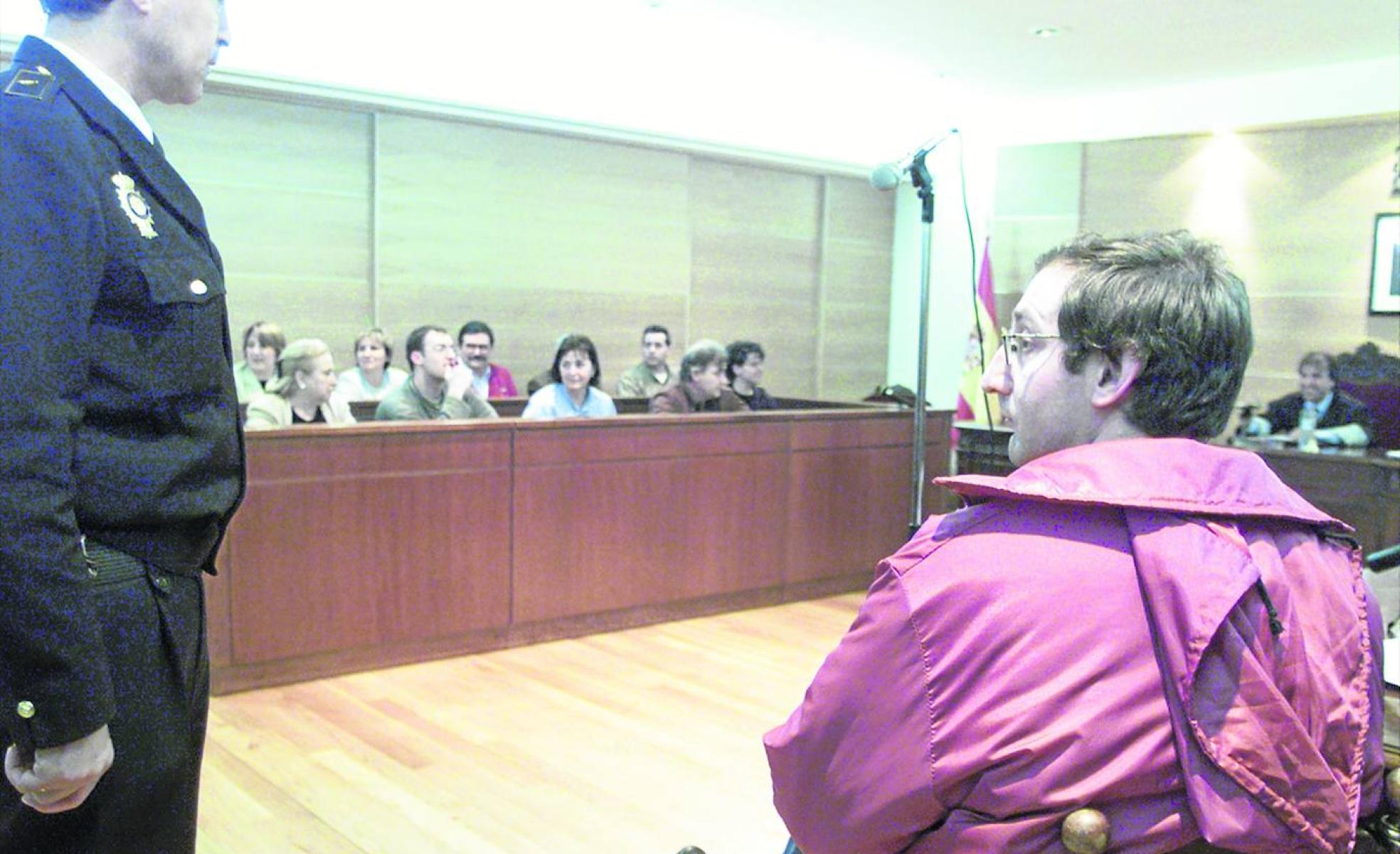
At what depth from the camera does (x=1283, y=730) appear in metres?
0.99

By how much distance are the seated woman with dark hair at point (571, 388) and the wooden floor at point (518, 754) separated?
1.28 m

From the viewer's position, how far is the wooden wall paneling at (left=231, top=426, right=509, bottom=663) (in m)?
3.90

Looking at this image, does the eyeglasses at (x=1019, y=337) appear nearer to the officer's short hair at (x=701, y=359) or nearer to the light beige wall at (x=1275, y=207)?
the officer's short hair at (x=701, y=359)

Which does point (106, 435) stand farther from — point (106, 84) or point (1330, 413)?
point (1330, 413)

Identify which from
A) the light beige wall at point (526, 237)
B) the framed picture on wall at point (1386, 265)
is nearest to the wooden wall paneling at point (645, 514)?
the light beige wall at point (526, 237)

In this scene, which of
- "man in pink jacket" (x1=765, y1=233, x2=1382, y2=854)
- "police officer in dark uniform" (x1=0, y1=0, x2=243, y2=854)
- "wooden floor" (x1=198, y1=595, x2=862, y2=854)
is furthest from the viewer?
"wooden floor" (x1=198, y1=595, x2=862, y2=854)

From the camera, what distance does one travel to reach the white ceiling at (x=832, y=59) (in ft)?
21.8

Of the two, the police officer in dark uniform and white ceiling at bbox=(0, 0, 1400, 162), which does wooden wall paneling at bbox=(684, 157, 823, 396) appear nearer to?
white ceiling at bbox=(0, 0, 1400, 162)

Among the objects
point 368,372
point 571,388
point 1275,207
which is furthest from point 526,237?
point 1275,207

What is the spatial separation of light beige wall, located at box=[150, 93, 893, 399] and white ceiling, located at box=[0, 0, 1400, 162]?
322mm

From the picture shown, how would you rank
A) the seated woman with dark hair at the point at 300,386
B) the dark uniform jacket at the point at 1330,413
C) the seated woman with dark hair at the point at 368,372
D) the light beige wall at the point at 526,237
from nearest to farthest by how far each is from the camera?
the seated woman with dark hair at the point at 300,386 → the dark uniform jacket at the point at 1330,413 → the seated woman with dark hair at the point at 368,372 → the light beige wall at the point at 526,237

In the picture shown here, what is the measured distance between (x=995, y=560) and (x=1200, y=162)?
323 inches

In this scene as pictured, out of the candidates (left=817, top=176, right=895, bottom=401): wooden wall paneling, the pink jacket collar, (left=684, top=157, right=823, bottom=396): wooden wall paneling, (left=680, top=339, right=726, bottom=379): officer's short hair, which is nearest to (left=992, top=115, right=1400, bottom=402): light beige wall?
(left=817, top=176, right=895, bottom=401): wooden wall paneling

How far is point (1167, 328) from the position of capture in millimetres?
1139
